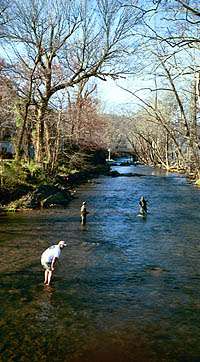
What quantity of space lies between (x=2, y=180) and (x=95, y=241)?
10.2m

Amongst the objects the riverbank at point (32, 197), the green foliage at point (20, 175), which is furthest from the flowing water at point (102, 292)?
the green foliage at point (20, 175)

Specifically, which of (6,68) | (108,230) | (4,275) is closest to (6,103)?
(6,68)

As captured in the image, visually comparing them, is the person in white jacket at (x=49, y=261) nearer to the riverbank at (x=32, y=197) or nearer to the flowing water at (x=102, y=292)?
the flowing water at (x=102, y=292)

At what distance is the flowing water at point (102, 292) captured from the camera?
8.46 m

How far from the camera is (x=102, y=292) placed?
37.3 feet

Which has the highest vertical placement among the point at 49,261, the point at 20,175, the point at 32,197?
the point at 20,175

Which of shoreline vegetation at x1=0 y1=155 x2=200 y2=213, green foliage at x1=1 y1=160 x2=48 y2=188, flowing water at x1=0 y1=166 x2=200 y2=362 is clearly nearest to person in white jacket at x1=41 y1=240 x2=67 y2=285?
flowing water at x1=0 y1=166 x2=200 y2=362

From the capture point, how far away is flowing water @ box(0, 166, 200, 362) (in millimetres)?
8461

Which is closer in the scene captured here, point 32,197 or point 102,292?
point 102,292

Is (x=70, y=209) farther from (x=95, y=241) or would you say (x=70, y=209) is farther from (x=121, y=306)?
(x=121, y=306)

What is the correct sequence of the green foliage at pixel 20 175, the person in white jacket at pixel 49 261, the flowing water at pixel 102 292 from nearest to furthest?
1. the flowing water at pixel 102 292
2. the person in white jacket at pixel 49 261
3. the green foliage at pixel 20 175

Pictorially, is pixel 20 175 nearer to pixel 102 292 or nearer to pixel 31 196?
pixel 31 196

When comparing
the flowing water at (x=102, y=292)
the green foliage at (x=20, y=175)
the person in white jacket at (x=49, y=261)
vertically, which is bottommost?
the flowing water at (x=102, y=292)

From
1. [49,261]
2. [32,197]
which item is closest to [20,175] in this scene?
[32,197]
